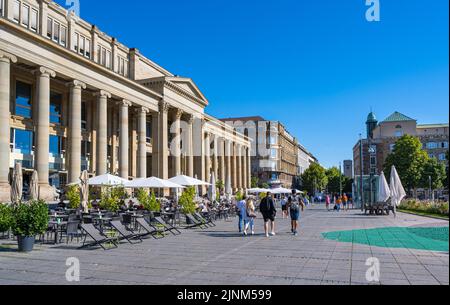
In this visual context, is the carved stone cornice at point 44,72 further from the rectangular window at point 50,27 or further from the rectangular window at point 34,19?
the rectangular window at point 50,27

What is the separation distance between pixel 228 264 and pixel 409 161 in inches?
2953

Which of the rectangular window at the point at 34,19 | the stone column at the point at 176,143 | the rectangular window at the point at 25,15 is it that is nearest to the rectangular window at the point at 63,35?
the rectangular window at the point at 34,19

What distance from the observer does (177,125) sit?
52.7 meters

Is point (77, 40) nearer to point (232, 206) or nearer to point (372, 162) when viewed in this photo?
point (232, 206)

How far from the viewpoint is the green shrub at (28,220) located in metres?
12.4

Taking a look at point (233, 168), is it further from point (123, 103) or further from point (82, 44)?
point (82, 44)

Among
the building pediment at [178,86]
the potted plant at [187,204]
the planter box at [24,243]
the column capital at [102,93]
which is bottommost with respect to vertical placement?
the planter box at [24,243]

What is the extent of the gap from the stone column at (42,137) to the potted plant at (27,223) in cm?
1777

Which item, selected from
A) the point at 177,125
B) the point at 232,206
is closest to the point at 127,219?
the point at 232,206

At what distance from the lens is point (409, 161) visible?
7675cm

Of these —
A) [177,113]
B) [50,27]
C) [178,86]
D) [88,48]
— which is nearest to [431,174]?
[177,113]

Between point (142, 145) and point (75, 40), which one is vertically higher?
point (75, 40)

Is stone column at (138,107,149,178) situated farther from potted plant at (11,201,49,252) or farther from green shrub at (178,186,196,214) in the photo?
potted plant at (11,201,49,252)


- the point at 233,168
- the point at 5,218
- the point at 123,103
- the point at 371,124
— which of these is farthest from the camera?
the point at 371,124
